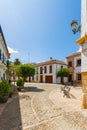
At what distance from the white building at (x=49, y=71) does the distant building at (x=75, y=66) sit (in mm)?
3549

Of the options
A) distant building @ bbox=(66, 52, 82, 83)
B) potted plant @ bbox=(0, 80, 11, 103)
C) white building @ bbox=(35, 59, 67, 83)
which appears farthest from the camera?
white building @ bbox=(35, 59, 67, 83)

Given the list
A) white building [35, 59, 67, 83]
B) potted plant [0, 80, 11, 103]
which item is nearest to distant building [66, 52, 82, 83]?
white building [35, 59, 67, 83]

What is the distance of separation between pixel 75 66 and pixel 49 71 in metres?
Result: 8.20

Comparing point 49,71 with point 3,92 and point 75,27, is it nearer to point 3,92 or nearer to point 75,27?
point 3,92

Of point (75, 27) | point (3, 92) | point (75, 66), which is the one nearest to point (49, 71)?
point (75, 66)

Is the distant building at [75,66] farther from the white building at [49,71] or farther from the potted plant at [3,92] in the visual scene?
the potted plant at [3,92]

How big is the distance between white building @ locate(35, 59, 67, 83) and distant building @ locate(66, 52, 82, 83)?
355cm

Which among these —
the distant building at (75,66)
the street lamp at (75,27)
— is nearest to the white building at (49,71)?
the distant building at (75,66)

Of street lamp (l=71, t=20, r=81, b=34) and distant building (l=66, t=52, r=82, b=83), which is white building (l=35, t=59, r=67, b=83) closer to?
distant building (l=66, t=52, r=82, b=83)

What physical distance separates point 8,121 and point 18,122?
0.47 meters

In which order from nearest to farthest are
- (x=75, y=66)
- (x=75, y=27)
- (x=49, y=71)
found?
(x=75, y=27), (x=75, y=66), (x=49, y=71)

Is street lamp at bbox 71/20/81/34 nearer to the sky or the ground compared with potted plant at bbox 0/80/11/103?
nearer to the sky

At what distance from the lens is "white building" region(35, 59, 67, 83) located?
37.4 metres

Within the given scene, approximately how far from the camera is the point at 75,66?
32.6 metres
